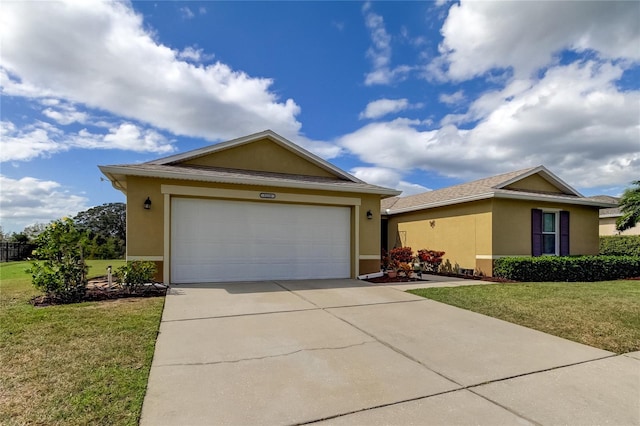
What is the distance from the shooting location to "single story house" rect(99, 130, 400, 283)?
30.5ft

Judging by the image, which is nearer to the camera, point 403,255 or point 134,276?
point 134,276

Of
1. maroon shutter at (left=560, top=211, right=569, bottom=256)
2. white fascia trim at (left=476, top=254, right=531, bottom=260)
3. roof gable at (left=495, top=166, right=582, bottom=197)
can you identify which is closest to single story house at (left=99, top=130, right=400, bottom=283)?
white fascia trim at (left=476, top=254, right=531, bottom=260)

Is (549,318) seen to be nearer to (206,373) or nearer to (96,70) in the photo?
(206,373)

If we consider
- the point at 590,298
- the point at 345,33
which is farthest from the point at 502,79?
the point at 590,298

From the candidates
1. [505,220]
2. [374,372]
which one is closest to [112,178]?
[374,372]

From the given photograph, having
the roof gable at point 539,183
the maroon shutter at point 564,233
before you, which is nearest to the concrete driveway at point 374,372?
the roof gable at point 539,183

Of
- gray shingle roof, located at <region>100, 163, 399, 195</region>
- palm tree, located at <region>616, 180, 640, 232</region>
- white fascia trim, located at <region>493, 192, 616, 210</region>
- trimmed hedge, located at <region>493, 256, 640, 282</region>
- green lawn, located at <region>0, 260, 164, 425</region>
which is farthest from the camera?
palm tree, located at <region>616, 180, 640, 232</region>

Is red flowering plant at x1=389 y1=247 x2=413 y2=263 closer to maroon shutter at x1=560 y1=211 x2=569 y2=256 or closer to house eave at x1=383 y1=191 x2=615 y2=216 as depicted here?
house eave at x1=383 y1=191 x2=615 y2=216

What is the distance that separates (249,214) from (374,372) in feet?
23.9

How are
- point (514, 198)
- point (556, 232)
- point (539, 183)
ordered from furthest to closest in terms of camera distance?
point (539, 183), point (556, 232), point (514, 198)

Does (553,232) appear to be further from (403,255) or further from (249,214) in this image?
(249,214)

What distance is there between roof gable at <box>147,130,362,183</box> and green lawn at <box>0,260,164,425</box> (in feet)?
18.6

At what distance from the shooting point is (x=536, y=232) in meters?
13.2

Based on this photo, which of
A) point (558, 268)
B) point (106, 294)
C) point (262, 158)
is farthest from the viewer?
point (558, 268)
